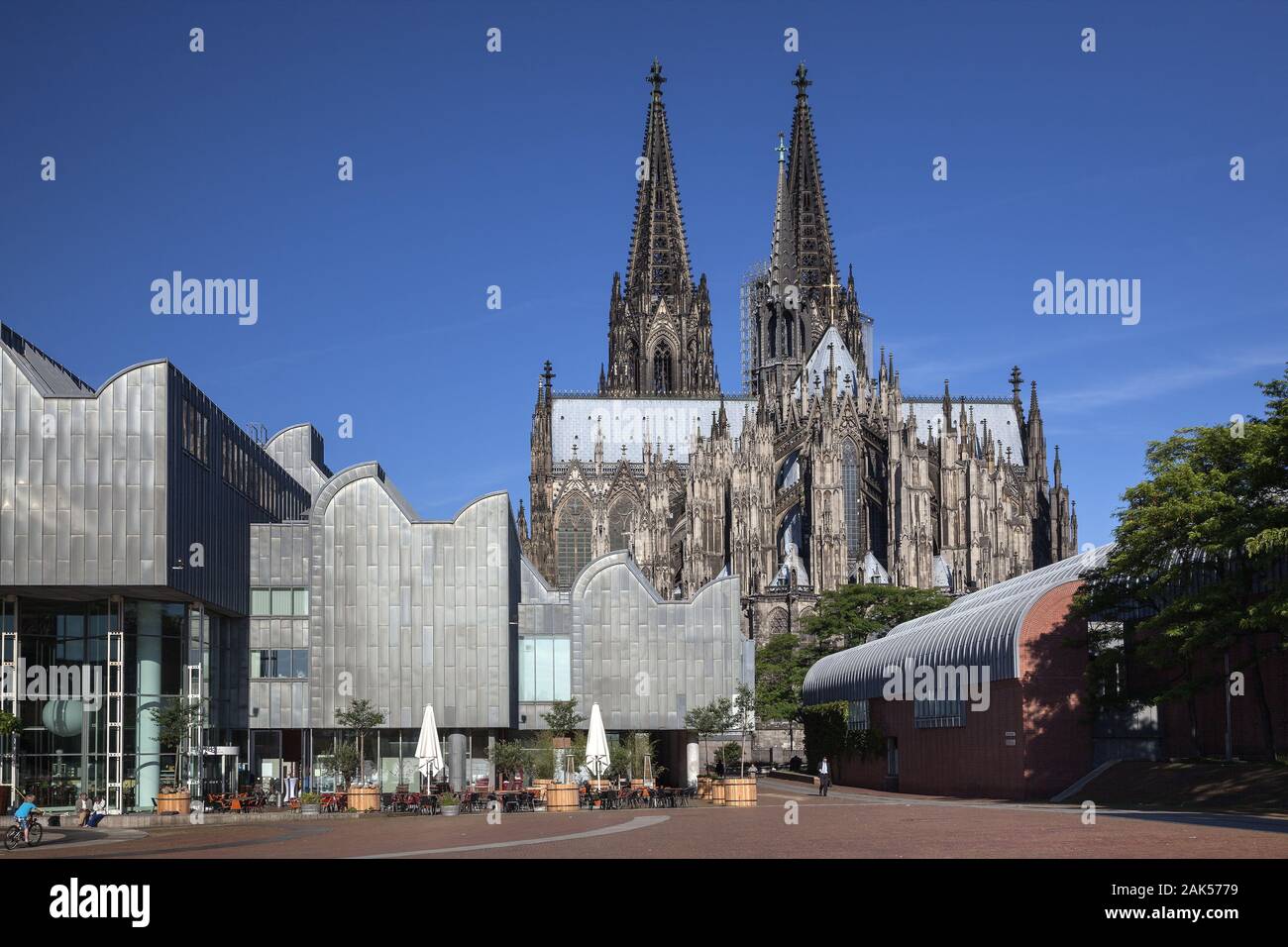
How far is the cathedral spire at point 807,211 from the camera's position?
155 m

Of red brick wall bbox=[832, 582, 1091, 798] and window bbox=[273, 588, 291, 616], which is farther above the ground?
window bbox=[273, 588, 291, 616]

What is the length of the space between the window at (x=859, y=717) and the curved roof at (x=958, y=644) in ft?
1.21

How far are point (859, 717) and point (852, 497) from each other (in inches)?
2033

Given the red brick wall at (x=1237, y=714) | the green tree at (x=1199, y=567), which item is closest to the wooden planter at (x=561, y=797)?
the green tree at (x=1199, y=567)

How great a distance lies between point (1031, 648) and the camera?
5012 centimetres

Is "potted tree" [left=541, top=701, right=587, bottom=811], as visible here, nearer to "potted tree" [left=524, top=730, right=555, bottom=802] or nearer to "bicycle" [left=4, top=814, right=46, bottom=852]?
"potted tree" [left=524, top=730, right=555, bottom=802]

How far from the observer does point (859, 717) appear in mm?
71188

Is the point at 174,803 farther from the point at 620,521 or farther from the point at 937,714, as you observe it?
the point at 620,521

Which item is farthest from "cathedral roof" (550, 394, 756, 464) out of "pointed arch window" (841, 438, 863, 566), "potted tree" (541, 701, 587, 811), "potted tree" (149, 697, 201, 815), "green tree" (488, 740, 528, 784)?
"potted tree" (149, 697, 201, 815)

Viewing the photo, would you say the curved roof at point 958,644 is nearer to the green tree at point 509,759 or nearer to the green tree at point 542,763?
the green tree at point 542,763

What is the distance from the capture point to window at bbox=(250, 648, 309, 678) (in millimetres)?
63188

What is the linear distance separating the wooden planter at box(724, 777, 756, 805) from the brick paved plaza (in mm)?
4432

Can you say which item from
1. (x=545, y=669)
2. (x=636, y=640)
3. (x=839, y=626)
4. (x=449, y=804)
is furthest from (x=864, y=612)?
(x=449, y=804)
